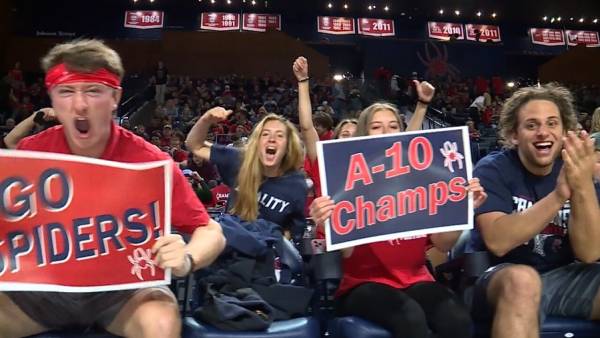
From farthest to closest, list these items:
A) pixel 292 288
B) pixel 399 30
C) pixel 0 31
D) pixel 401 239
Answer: pixel 399 30
pixel 0 31
pixel 401 239
pixel 292 288

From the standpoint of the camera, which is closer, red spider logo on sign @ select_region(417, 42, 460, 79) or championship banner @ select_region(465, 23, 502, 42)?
red spider logo on sign @ select_region(417, 42, 460, 79)

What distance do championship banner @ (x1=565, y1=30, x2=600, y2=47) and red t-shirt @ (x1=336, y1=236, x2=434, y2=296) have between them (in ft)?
66.0

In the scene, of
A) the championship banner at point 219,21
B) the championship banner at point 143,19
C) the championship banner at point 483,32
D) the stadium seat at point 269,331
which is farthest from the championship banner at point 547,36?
the stadium seat at point 269,331

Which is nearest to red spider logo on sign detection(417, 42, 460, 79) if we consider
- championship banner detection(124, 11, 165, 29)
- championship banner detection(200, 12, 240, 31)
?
championship banner detection(200, 12, 240, 31)

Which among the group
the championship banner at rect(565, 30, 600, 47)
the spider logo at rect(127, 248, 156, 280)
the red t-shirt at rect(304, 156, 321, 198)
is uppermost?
the championship banner at rect(565, 30, 600, 47)

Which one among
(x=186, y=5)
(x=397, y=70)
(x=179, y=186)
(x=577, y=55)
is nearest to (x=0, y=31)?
(x=186, y=5)

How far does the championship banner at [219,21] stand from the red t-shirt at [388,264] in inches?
644

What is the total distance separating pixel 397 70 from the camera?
16344mm

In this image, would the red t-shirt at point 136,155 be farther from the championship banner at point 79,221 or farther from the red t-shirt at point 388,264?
the red t-shirt at point 388,264

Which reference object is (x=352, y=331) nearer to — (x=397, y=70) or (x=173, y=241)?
(x=173, y=241)

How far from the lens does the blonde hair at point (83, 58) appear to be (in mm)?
1647

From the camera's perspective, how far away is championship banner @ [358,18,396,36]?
18750 mm

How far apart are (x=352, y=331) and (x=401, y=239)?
0.47 metres

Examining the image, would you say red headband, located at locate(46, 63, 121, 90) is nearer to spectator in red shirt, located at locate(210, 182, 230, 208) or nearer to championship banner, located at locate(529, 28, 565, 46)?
spectator in red shirt, located at locate(210, 182, 230, 208)
